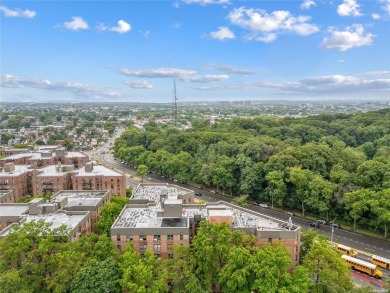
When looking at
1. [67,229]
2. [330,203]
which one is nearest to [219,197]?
[330,203]

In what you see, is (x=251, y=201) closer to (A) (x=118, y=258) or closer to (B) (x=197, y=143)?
(B) (x=197, y=143)

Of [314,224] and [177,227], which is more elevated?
[177,227]

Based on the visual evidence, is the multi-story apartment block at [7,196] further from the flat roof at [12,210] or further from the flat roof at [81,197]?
the flat roof at [81,197]

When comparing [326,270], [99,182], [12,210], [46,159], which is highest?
[46,159]

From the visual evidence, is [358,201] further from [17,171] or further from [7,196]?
[17,171]

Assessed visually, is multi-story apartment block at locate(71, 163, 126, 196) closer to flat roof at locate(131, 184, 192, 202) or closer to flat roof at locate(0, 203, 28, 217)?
flat roof at locate(131, 184, 192, 202)

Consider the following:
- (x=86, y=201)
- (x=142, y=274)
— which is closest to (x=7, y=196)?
(x=86, y=201)

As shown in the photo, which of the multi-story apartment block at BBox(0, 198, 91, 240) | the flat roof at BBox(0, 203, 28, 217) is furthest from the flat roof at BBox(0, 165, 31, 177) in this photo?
the multi-story apartment block at BBox(0, 198, 91, 240)
